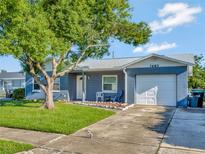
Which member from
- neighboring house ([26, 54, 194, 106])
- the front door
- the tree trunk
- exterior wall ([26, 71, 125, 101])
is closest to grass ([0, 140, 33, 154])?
the tree trunk

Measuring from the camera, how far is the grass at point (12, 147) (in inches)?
254

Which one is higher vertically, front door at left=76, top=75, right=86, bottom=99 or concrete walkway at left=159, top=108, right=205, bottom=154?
front door at left=76, top=75, right=86, bottom=99

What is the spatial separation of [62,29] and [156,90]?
27.8ft

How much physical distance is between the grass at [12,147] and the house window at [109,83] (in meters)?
13.8

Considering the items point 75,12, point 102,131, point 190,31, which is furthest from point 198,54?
point 102,131

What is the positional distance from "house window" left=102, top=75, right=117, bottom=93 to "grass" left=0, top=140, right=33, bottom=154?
1381 centimetres

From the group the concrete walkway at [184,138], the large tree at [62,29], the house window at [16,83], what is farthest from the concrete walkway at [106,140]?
the house window at [16,83]

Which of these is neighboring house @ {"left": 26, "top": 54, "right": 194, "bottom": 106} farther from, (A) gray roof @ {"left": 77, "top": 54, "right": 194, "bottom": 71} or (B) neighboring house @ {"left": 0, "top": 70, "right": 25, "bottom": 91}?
(B) neighboring house @ {"left": 0, "top": 70, "right": 25, "bottom": 91}

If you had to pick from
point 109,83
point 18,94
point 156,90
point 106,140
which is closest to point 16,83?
point 18,94

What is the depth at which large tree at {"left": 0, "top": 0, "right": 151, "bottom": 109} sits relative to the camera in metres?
11.1

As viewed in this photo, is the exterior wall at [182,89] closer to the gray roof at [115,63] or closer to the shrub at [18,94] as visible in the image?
the gray roof at [115,63]

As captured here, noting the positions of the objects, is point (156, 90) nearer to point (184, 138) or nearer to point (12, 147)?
point (184, 138)

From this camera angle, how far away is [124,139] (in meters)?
7.79

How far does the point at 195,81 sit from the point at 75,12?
82.1ft
